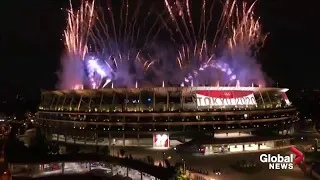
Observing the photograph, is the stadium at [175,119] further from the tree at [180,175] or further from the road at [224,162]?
the tree at [180,175]

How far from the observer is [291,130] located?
75125 millimetres

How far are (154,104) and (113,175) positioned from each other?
948 inches

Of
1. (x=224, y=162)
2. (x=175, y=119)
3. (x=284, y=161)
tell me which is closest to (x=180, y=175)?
(x=224, y=162)

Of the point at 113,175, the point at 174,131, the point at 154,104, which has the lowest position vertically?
the point at 113,175

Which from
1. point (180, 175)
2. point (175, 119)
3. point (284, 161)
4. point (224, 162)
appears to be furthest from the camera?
point (175, 119)

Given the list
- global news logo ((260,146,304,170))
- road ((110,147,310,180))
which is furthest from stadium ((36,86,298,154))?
global news logo ((260,146,304,170))

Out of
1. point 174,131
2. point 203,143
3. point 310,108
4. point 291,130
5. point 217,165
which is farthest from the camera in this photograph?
point 310,108

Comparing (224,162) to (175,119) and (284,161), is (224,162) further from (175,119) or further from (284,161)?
(175,119)

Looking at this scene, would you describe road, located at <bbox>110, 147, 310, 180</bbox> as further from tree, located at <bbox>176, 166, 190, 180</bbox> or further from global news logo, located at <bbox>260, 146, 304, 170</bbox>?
tree, located at <bbox>176, 166, 190, 180</bbox>

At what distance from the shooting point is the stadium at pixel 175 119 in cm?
6266

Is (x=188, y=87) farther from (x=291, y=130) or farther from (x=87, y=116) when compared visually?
(x=291, y=130)

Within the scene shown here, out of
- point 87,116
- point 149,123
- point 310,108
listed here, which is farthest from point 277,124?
point 310,108

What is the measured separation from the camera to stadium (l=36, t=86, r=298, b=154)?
62656 mm

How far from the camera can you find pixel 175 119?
213 feet
